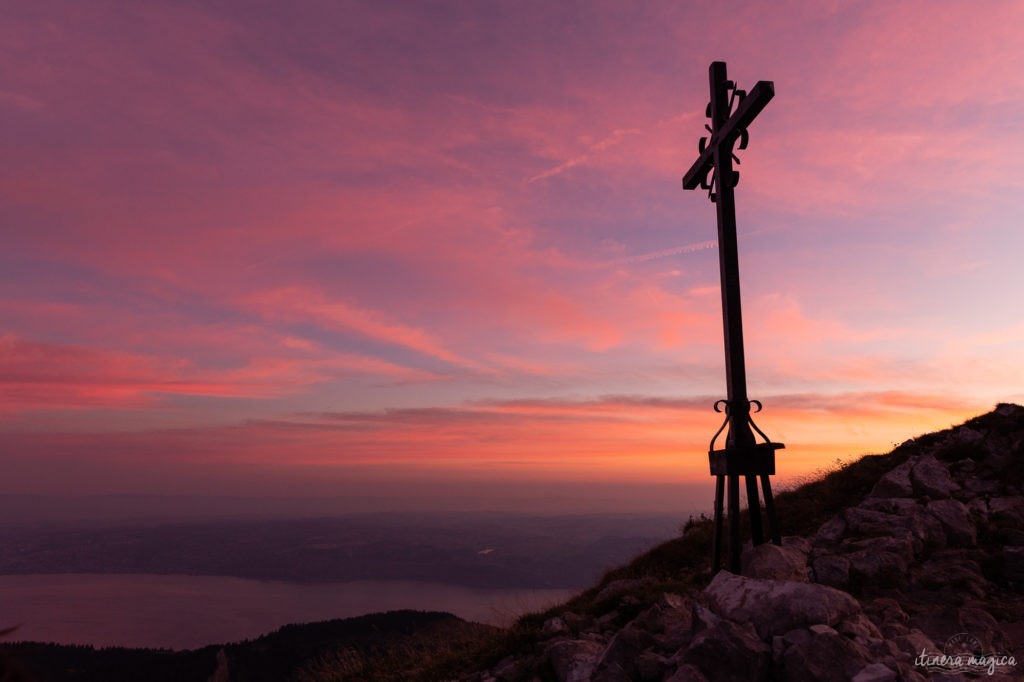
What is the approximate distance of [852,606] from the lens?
7.69 metres

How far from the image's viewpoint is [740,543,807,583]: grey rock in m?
9.29

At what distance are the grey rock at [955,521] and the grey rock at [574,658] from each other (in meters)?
6.94

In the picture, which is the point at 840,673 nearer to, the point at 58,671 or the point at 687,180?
the point at 58,671

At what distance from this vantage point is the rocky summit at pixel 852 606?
7148mm

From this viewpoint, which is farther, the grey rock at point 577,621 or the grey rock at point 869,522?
the grey rock at point 869,522

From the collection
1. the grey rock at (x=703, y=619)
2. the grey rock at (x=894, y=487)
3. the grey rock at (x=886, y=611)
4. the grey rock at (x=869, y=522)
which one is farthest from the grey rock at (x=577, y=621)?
the grey rock at (x=894, y=487)

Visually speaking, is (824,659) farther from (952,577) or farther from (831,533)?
(831,533)

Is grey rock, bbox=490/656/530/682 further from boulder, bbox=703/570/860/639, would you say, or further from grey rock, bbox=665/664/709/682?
boulder, bbox=703/570/860/639

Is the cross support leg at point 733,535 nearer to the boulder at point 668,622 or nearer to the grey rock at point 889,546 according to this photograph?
the boulder at point 668,622

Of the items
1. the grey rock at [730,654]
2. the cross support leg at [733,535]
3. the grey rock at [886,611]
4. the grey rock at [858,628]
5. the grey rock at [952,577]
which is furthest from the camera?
the grey rock at [952,577]

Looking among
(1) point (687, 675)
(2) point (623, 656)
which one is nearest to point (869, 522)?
(2) point (623, 656)

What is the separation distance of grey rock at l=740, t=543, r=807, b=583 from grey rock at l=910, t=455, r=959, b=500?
5027mm

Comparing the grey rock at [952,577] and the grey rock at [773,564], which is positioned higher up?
the grey rock at [773,564]

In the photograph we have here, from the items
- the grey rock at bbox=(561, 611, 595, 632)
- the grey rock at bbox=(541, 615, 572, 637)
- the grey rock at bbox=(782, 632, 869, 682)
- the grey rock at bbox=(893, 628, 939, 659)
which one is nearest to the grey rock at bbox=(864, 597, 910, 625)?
the grey rock at bbox=(893, 628, 939, 659)
